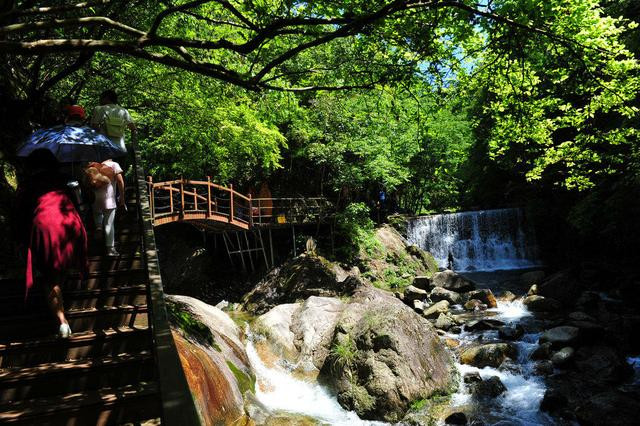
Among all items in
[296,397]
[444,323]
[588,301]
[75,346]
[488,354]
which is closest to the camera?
[75,346]

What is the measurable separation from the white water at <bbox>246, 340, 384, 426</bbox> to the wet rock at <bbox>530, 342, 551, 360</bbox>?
17.0 feet

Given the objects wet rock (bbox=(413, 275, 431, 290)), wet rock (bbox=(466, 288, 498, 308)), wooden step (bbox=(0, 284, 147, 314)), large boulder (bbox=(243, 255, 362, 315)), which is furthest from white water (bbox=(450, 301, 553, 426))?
wooden step (bbox=(0, 284, 147, 314))

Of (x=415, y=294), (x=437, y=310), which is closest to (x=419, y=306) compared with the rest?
(x=437, y=310)

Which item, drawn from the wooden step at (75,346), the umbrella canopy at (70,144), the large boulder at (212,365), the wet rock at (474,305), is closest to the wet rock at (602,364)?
the wet rock at (474,305)

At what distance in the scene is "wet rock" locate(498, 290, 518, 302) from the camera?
1544 cm

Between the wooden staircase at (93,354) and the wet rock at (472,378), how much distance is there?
24.7 feet

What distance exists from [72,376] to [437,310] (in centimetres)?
1286

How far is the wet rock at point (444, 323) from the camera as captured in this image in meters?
12.8

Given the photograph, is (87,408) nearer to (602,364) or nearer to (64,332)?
(64,332)

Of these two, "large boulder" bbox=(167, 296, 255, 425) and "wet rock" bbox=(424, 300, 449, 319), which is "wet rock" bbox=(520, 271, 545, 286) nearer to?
"wet rock" bbox=(424, 300, 449, 319)

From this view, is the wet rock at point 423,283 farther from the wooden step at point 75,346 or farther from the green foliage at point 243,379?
the wooden step at point 75,346

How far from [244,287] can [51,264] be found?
16.8 m

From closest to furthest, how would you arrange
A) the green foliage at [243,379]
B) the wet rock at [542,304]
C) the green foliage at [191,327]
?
1. the green foliage at [191,327]
2. the green foliage at [243,379]
3. the wet rock at [542,304]

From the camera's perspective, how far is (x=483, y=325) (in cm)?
1259
